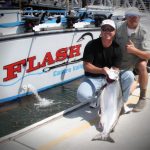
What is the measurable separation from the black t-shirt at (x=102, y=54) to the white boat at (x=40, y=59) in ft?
5.03

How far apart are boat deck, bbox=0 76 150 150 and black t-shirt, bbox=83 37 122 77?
660mm

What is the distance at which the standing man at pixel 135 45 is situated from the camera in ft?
13.5

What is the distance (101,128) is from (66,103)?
2317mm

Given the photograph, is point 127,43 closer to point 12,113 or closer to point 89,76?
point 89,76

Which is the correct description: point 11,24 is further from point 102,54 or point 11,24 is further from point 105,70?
point 105,70

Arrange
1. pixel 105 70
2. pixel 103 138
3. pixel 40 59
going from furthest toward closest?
pixel 40 59
pixel 105 70
pixel 103 138

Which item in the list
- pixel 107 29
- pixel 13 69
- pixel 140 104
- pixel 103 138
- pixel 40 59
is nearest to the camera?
pixel 103 138

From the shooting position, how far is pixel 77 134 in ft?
11.7

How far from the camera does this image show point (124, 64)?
Answer: 4359mm

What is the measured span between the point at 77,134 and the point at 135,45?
151 cm

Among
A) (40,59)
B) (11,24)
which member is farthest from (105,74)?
(11,24)

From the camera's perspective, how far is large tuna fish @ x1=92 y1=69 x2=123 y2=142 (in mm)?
3439

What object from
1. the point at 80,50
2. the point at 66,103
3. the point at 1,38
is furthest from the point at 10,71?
the point at 80,50

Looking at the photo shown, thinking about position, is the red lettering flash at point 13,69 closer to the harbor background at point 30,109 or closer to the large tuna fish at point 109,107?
the harbor background at point 30,109
